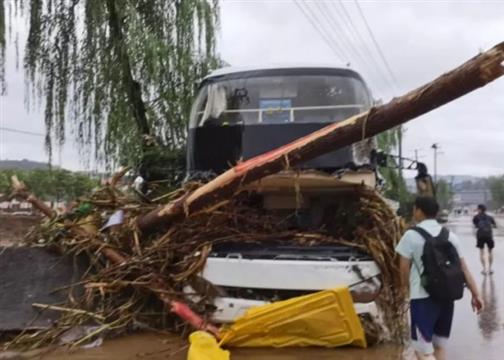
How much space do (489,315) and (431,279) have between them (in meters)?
4.37

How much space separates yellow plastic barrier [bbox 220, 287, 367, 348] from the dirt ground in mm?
3703

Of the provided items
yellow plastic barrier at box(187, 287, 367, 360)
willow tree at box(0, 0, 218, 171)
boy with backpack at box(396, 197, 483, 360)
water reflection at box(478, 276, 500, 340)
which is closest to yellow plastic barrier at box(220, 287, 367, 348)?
yellow plastic barrier at box(187, 287, 367, 360)

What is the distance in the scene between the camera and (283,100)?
8.53 meters

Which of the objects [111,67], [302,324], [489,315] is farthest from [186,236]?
[111,67]

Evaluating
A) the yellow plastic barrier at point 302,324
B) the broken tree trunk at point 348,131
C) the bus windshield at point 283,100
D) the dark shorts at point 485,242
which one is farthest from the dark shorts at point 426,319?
the dark shorts at point 485,242

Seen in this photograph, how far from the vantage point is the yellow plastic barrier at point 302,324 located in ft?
20.5

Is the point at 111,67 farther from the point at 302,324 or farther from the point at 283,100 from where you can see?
the point at 302,324

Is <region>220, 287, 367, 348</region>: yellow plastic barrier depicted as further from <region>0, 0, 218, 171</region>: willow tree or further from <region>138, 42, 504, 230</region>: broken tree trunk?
<region>0, 0, 218, 171</region>: willow tree

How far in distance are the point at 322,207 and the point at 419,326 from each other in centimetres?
303

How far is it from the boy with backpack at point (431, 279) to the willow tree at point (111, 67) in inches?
268

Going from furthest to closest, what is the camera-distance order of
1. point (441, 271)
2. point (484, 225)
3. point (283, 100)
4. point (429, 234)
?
point (484, 225)
point (283, 100)
point (429, 234)
point (441, 271)

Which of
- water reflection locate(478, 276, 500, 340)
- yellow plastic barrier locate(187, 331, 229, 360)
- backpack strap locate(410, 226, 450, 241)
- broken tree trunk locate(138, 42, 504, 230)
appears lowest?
water reflection locate(478, 276, 500, 340)

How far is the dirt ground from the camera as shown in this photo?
906 centimetres

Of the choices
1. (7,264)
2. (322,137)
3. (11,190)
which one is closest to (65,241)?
(7,264)
